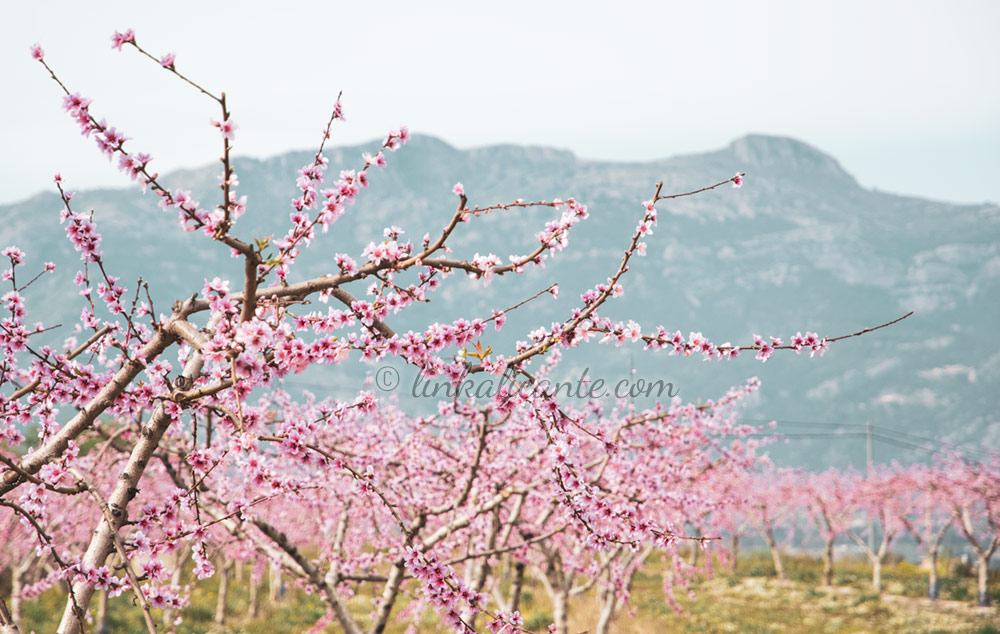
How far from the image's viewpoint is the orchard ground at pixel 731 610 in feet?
51.8

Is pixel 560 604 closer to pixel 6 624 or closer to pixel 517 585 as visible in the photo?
pixel 517 585

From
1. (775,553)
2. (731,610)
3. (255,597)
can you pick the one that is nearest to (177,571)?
(255,597)

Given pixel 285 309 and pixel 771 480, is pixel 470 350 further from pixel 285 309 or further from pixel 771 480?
pixel 771 480

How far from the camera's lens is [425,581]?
366cm

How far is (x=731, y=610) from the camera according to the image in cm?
2033

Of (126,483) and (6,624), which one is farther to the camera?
(126,483)

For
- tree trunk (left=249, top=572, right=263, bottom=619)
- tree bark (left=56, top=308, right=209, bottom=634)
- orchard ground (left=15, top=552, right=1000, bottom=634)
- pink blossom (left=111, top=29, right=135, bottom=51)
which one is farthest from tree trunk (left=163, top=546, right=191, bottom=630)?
pink blossom (left=111, top=29, right=135, bottom=51)

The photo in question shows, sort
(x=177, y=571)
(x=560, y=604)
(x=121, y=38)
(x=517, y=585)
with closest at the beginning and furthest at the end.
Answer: (x=121, y=38), (x=560, y=604), (x=517, y=585), (x=177, y=571)

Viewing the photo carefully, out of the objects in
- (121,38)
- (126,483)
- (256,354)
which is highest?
(121,38)

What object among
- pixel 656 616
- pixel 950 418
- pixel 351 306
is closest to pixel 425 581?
pixel 351 306

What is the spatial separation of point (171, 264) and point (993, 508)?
20551cm

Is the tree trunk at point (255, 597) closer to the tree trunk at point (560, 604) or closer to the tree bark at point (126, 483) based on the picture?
the tree trunk at point (560, 604)

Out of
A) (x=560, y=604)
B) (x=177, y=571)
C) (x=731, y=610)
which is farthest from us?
(x=731, y=610)

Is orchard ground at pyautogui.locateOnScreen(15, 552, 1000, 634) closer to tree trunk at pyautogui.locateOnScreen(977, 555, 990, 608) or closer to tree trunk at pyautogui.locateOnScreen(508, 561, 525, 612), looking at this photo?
tree trunk at pyautogui.locateOnScreen(977, 555, 990, 608)
